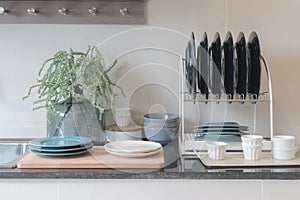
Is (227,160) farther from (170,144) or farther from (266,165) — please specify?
(170,144)

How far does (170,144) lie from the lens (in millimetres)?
1546

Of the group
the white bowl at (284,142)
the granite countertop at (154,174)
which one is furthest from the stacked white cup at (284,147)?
the granite countertop at (154,174)

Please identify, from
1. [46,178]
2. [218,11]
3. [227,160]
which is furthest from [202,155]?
[218,11]

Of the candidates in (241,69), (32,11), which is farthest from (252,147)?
(32,11)

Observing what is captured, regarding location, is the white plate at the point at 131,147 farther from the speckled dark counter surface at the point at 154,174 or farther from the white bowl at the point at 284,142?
the white bowl at the point at 284,142

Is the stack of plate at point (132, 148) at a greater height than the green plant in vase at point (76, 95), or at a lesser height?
lesser

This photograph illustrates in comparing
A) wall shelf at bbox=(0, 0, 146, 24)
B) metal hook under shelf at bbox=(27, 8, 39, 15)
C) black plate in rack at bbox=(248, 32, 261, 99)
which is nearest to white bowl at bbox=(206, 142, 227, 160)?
black plate in rack at bbox=(248, 32, 261, 99)

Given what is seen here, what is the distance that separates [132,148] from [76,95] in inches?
13.6

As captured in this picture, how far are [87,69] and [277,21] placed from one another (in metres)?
0.88

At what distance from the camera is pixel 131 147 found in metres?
1.35

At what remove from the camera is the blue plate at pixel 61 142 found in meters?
1.27

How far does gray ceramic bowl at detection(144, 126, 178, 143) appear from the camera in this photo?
5.02 ft

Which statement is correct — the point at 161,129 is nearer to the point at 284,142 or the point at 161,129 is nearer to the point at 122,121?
the point at 122,121

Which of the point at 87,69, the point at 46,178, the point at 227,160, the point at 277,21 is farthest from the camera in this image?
the point at 277,21
